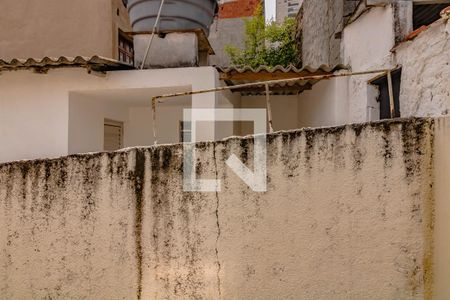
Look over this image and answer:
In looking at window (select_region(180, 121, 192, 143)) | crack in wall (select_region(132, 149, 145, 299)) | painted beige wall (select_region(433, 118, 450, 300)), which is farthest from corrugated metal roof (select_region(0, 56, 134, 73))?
painted beige wall (select_region(433, 118, 450, 300))

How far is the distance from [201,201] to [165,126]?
19.5ft

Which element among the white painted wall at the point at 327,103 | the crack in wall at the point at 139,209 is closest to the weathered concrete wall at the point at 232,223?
the crack in wall at the point at 139,209

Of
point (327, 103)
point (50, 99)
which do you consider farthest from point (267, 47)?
point (50, 99)

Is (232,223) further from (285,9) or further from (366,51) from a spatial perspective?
(285,9)

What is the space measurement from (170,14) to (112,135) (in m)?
3.29

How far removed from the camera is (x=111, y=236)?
4305 millimetres

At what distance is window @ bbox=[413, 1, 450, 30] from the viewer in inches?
268

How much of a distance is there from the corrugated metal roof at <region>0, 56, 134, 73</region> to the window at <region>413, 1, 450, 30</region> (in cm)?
513

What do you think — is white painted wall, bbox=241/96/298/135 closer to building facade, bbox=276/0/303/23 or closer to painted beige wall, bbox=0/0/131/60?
painted beige wall, bbox=0/0/131/60

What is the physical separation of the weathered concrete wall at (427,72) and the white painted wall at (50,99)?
3.09 metres

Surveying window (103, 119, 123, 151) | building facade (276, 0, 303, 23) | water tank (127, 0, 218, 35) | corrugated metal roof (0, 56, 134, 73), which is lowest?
window (103, 119, 123, 151)

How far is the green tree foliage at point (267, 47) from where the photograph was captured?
38.3 feet

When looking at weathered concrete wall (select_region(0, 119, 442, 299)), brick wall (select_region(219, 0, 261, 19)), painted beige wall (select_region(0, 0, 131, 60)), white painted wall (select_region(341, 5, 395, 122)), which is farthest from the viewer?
brick wall (select_region(219, 0, 261, 19))

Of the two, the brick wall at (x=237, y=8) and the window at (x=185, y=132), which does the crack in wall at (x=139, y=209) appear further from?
the brick wall at (x=237, y=8)
